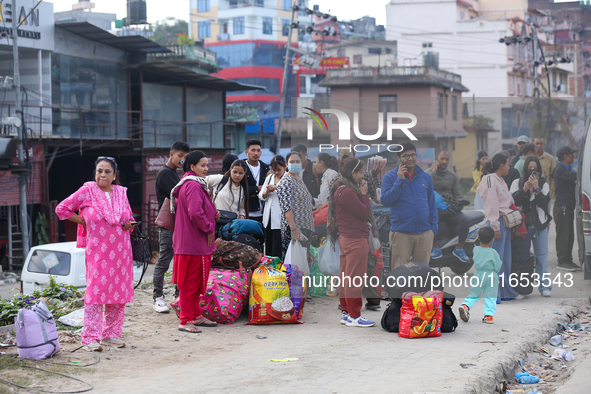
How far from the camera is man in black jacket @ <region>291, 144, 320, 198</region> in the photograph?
740 centimetres

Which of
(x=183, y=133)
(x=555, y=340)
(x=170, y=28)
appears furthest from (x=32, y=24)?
(x=170, y=28)

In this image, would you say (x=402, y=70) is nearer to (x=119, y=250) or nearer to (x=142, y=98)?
(x=119, y=250)

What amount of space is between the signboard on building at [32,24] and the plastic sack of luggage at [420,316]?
18519mm

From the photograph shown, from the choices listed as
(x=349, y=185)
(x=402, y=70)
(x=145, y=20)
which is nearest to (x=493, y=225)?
(x=349, y=185)

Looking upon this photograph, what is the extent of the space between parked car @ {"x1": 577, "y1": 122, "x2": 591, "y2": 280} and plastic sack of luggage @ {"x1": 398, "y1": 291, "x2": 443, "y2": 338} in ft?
10.8

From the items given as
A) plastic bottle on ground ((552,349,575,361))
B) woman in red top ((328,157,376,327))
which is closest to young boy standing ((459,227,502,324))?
plastic bottle on ground ((552,349,575,361))

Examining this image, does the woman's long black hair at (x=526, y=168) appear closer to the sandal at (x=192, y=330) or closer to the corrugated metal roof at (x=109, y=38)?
the sandal at (x=192, y=330)

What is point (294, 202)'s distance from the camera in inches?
283

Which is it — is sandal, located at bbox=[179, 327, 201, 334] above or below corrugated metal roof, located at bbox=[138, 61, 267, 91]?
below

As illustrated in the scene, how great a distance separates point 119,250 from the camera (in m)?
5.38

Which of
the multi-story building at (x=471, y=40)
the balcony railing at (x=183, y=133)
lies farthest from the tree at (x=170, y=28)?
the balcony railing at (x=183, y=133)

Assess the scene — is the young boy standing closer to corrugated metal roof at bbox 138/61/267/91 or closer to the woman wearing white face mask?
the woman wearing white face mask

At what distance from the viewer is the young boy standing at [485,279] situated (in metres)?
6.65

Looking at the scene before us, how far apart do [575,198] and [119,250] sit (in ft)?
22.4
